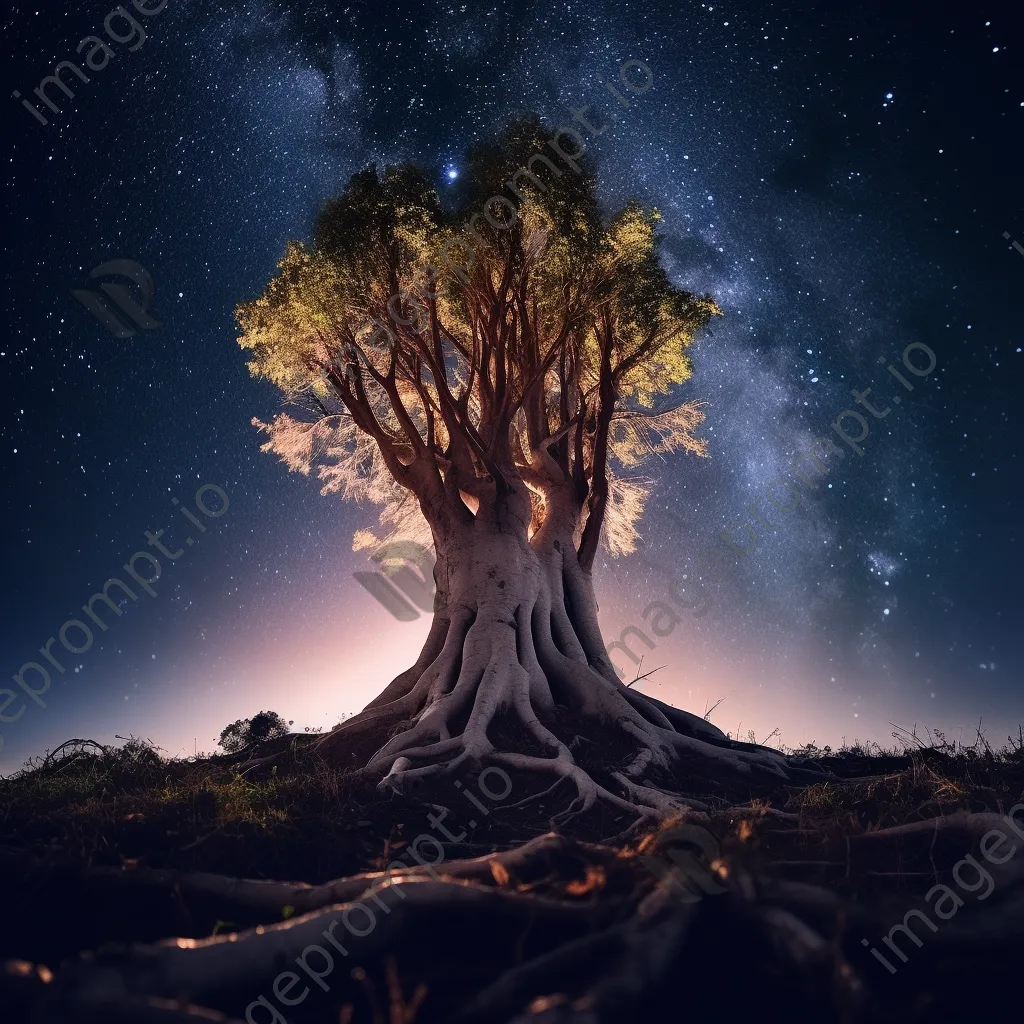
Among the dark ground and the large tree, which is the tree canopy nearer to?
the large tree

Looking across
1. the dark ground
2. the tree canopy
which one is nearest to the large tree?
the tree canopy

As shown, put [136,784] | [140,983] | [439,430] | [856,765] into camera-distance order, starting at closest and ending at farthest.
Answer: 1. [140,983]
2. [136,784]
3. [856,765]
4. [439,430]

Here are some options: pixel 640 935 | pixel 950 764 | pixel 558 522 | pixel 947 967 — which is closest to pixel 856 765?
pixel 950 764

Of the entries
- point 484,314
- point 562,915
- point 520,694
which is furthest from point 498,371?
point 562,915

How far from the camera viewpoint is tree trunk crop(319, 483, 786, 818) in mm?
7965

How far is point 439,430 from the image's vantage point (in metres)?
14.2

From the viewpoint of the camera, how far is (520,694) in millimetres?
9570

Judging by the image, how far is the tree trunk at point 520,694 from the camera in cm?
796

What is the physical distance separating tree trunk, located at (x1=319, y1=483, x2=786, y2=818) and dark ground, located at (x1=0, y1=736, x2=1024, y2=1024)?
2.28 meters

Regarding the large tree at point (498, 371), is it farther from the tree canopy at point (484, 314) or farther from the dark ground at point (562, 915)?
the dark ground at point (562, 915)

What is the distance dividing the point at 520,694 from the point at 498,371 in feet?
18.8

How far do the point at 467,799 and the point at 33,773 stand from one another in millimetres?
6650

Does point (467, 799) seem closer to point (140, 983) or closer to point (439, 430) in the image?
point (140, 983)

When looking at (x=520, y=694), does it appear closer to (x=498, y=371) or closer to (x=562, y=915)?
(x=498, y=371)
